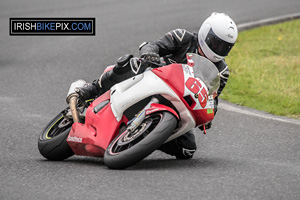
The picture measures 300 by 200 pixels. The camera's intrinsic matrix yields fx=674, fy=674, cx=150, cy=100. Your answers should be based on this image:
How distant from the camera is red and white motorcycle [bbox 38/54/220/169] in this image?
5451mm

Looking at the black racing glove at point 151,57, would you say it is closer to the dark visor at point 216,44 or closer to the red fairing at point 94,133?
the red fairing at point 94,133

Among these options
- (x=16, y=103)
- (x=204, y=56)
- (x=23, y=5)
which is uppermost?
(x=204, y=56)

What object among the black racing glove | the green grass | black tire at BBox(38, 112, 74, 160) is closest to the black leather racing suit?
A: the black racing glove

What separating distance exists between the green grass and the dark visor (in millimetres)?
2783

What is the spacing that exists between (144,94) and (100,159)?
0.99 metres

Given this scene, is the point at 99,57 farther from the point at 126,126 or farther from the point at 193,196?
the point at 193,196

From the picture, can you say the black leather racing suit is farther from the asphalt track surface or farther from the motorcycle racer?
the asphalt track surface

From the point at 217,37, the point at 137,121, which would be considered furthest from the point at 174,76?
the point at 217,37

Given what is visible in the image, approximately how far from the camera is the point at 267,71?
10992mm

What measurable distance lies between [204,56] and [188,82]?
809mm

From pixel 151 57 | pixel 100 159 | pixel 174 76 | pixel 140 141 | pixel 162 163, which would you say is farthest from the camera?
pixel 100 159

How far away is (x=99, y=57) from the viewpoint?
12.0 meters

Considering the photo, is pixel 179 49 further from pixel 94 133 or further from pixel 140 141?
pixel 140 141

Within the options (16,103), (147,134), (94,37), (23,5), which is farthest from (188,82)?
(23,5)
